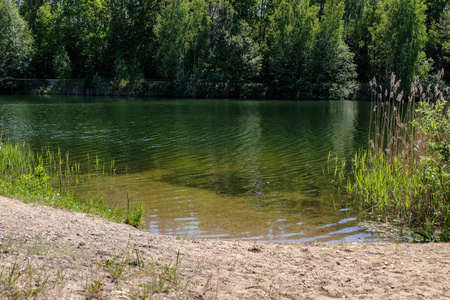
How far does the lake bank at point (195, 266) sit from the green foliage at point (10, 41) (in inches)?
2386

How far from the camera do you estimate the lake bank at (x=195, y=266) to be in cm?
396

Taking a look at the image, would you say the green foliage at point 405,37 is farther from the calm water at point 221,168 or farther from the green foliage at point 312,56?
the calm water at point 221,168

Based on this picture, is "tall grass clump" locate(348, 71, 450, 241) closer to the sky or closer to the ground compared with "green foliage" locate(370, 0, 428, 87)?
closer to the ground

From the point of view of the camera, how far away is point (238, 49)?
191 ft

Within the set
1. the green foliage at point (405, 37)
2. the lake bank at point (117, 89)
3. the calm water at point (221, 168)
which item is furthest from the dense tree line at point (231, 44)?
the calm water at point (221, 168)

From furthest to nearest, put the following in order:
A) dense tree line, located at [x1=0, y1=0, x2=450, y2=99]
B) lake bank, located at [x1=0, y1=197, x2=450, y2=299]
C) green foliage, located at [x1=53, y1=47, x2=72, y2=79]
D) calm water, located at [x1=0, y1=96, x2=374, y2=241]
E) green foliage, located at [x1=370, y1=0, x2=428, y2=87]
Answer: green foliage, located at [x1=53, y1=47, x2=72, y2=79] < dense tree line, located at [x1=0, y1=0, x2=450, y2=99] < green foliage, located at [x1=370, y1=0, x2=428, y2=87] < calm water, located at [x1=0, y1=96, x2=374, y2=241] < lake bank, located at [x1=0, y1=197, x2=450, y2=299]

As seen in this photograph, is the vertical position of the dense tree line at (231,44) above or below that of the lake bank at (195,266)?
above

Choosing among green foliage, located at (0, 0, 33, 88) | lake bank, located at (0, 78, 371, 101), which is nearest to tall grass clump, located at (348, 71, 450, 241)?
lake bank, located at (0, 78, 371, 101)

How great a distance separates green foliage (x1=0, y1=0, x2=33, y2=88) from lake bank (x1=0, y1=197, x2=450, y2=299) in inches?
2386

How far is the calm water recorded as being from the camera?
26.6 ft

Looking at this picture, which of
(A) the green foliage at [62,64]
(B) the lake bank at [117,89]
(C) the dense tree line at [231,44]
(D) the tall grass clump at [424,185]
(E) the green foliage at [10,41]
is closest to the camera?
(D) the tall grass clump at [424,185]

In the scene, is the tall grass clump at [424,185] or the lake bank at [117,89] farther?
the lake bank at [117,89]

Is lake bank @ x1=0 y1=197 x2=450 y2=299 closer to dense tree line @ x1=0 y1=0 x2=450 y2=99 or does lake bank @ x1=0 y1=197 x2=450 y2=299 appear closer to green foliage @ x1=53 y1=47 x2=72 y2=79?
dense tree line @ x1=0 y1=0 x2=450 y2=99

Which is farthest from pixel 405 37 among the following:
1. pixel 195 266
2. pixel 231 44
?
pixel 195 266
